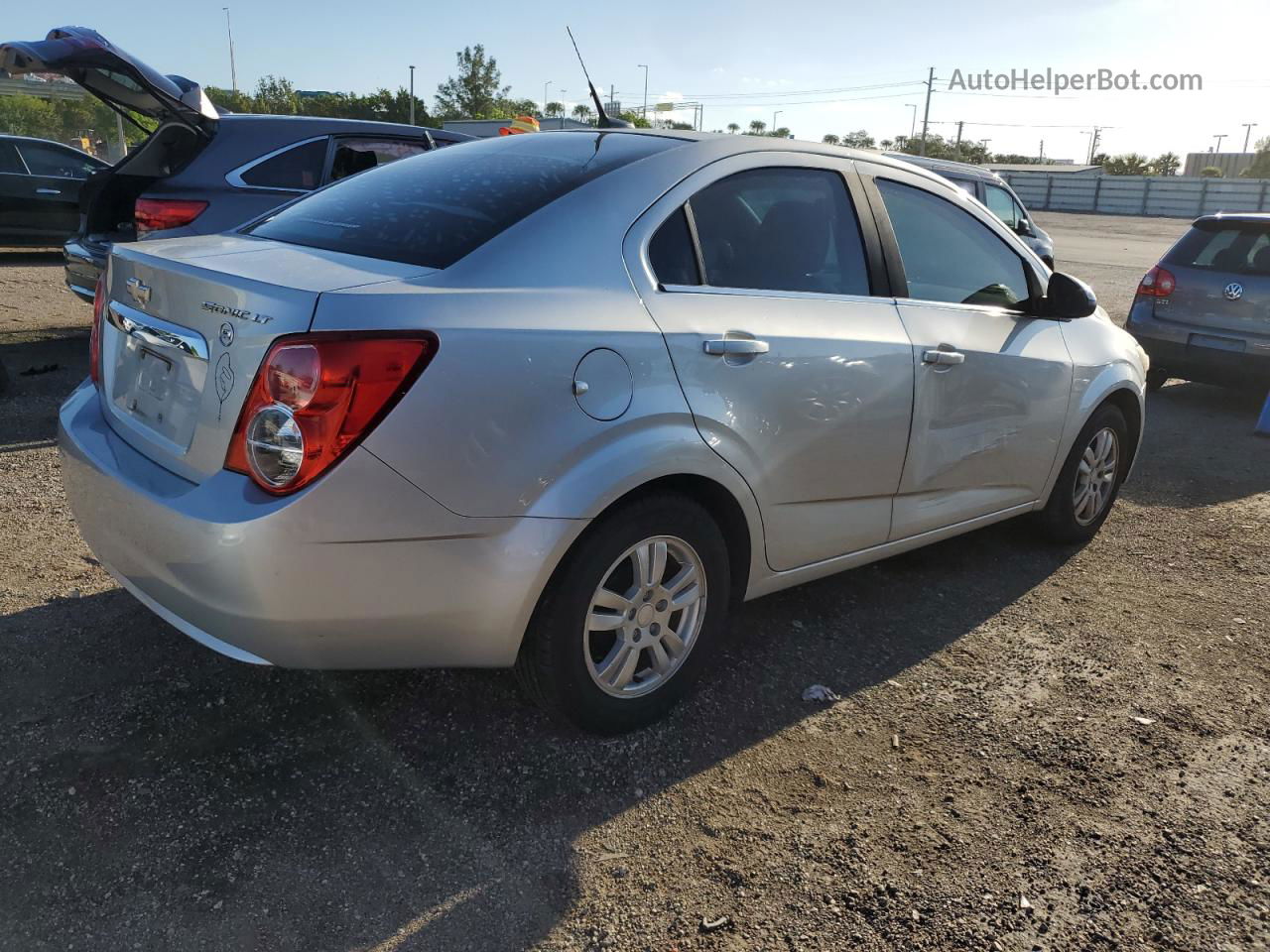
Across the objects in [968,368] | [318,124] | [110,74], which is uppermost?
[110,74]

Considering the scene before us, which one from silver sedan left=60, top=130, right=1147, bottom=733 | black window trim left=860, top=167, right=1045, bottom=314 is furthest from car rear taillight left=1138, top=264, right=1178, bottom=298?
silver sedan left=60, top=130, right=1147, bottom=733

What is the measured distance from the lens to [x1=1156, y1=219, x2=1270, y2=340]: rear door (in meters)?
7.59

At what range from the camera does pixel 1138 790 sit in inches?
110

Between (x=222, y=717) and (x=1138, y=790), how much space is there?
264cm

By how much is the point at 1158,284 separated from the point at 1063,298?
4.89m

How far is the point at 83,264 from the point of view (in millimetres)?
6621

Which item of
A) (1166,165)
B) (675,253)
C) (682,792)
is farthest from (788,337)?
(1166,165)

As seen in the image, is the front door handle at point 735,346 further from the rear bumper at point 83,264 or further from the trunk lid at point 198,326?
the rear bumper at point 83,264

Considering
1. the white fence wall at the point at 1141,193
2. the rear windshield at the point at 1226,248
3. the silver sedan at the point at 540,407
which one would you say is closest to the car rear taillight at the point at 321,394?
the silver sedan at the point at 540,407

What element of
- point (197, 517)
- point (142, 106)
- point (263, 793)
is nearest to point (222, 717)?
point (263, 793)

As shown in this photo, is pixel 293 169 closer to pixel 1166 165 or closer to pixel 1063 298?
pixel 1063 298

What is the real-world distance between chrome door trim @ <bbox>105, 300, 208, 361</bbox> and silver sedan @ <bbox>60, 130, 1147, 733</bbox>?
0.04 feet

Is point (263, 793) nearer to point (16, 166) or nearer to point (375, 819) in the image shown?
point (375, 819)

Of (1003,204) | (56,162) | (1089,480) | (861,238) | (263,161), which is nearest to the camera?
(861,238)
